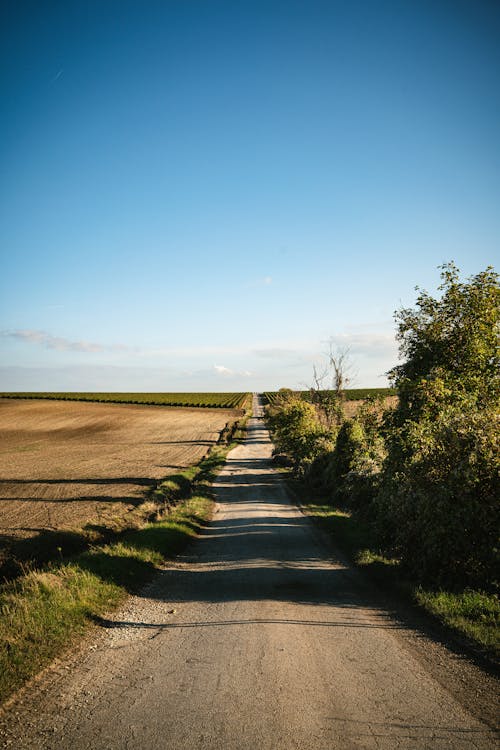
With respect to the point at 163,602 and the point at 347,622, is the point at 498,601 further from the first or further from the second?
the point at 163,602

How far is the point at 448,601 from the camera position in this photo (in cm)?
809

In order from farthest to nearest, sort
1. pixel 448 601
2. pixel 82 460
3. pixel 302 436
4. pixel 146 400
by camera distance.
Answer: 1. pixel 146 400
2. pixel 82 460
3. pixel 302 436
4. pixel 448 601

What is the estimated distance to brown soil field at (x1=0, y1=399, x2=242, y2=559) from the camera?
19.0m

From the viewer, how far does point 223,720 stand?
15.9 ft

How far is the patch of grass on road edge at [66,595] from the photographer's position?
249 inches

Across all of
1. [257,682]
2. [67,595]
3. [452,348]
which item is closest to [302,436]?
[452,348]

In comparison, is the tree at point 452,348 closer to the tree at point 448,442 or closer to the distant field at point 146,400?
the tree at point 448,442

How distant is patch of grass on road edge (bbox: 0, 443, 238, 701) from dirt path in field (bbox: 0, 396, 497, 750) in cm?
42

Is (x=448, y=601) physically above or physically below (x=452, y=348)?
below

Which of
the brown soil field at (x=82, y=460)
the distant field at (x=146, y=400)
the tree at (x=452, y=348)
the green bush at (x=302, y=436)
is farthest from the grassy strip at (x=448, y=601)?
the distant field at (x=146, y=400)

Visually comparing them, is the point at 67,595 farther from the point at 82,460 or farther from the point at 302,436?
the point at 82,460

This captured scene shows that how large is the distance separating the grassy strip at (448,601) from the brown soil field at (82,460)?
1118 cm

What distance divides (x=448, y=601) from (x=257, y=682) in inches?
180

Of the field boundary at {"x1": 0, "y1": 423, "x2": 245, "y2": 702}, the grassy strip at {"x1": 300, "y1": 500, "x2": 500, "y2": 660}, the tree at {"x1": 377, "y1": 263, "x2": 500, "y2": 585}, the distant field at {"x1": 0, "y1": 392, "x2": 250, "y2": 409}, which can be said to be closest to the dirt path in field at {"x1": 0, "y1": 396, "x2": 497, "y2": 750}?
the field boundary at {"x1": 0, "y1": 423, "x2": 245, "y2": 702}
